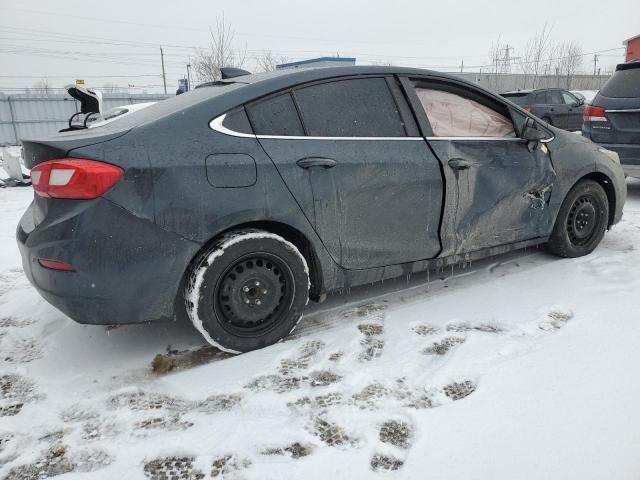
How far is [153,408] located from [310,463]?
2.70ft

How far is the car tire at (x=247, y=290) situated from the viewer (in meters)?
2.42

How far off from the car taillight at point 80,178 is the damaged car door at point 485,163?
190 centimetres

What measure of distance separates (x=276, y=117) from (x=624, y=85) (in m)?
5.27

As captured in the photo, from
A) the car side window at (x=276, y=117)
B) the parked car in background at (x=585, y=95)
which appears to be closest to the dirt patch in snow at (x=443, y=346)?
the car side window at (x=276, y=117)

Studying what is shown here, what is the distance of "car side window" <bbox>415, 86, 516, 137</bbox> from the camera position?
3104 mm

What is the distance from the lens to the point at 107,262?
7.27ft

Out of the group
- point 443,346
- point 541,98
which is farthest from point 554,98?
point 443,346

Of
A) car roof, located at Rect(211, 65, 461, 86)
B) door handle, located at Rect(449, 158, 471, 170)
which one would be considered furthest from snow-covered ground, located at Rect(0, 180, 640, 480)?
car roof, located at Rect(211, 65, 461, 86)

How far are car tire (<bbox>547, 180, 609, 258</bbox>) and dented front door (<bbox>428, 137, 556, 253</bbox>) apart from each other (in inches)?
9.3

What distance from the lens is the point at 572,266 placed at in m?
3.73

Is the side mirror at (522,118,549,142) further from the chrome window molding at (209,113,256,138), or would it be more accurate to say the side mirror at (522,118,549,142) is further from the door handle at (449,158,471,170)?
the chrome window molding at (209,113,256,138)

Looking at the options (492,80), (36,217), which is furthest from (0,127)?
(492,80)

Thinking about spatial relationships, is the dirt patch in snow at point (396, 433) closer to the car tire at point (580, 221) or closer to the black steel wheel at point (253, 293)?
the black steel wheel at point (253, 293)

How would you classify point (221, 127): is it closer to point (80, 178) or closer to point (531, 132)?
point (80, 178)
